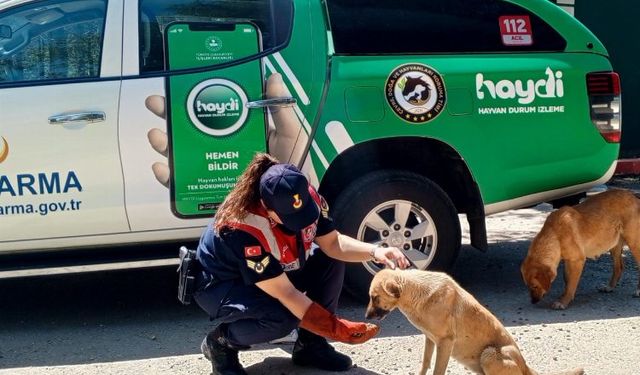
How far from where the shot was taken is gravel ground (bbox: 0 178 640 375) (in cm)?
418

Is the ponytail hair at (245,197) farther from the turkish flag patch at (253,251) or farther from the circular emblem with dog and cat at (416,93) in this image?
the circular emblem with dog and cat at (416,93)

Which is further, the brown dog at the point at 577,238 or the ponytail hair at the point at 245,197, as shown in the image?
the brown dog at the point at 577,238

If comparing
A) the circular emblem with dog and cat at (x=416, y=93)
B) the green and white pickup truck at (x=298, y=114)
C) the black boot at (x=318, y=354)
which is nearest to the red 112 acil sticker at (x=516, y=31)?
the green and white pickup truck at (x=298, y=114)

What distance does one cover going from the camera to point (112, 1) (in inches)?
182

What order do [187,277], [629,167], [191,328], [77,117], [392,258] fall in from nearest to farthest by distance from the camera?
[392,258], [187,277], [77,117], [191,328], [629,167]

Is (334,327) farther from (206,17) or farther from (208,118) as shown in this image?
(206,17)

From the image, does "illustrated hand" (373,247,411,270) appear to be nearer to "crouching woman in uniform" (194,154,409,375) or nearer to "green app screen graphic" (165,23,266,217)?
"crouching woman in uniform" (194,154,409,375)

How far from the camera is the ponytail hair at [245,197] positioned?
3602 millimetres

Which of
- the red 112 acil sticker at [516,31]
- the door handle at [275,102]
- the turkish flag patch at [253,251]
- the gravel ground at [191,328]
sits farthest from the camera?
the red 112 acil sticker at [516,31]

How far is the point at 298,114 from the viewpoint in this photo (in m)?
4.68

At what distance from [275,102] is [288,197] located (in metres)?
1.29

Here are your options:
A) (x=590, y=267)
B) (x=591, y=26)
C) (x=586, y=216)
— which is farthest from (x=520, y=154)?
(x=591, y=26)

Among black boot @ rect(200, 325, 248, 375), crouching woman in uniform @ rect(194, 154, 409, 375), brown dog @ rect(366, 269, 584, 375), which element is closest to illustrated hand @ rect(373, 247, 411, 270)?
crouching woman in uniform @ rect(194, 154, 409, 375)

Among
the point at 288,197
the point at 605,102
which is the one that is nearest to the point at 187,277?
the point at 288,197
